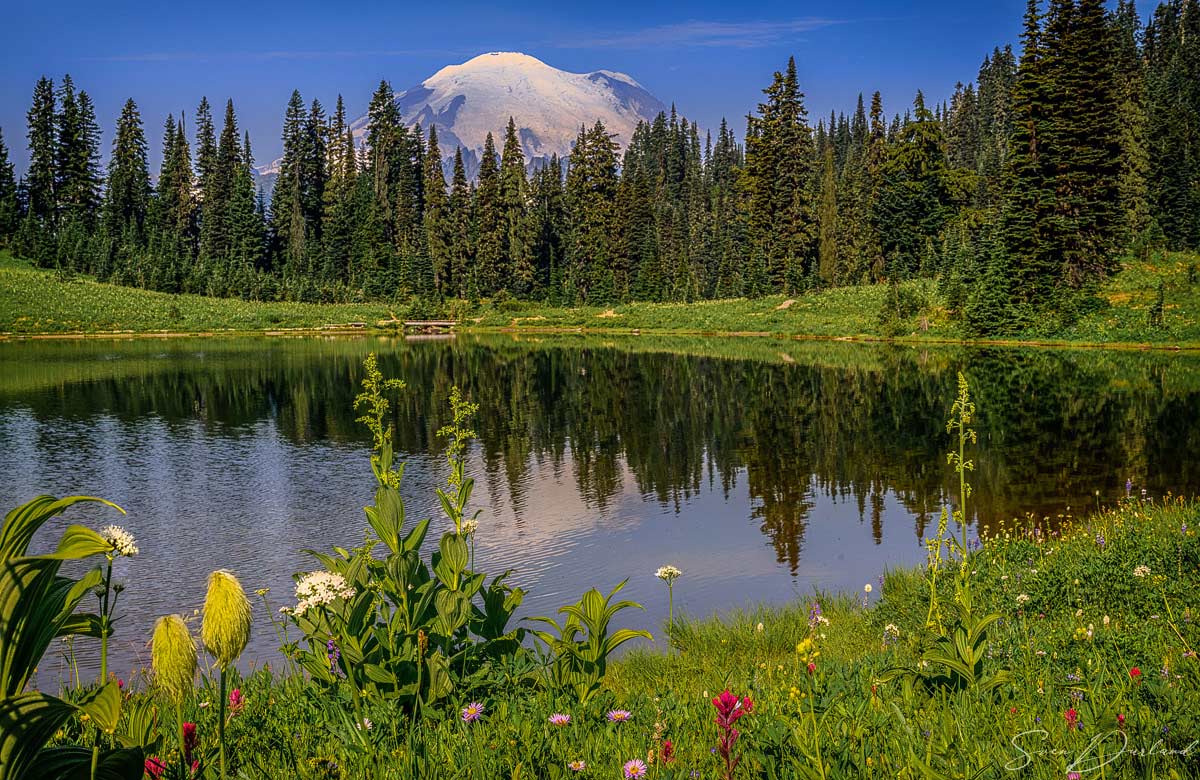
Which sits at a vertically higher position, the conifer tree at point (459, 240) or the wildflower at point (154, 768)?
the conifer tree at point (459, 240)

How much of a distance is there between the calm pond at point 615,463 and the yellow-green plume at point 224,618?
649 centimetres

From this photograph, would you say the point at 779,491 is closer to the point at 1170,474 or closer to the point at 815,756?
the point at 1170,474

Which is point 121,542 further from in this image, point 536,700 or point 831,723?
point 831,723

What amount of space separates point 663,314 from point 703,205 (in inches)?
1795

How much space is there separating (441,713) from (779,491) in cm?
1280

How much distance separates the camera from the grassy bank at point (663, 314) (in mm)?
43094

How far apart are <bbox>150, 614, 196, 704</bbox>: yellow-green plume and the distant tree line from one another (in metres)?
49.2

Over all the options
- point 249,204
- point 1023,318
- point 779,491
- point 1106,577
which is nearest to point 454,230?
point 249,204

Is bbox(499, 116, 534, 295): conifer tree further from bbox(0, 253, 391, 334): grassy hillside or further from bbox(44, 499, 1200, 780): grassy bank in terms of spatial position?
bbox(44, 499, 1200, 780): grassy bank

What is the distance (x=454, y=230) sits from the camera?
93.1 metres

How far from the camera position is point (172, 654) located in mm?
2506

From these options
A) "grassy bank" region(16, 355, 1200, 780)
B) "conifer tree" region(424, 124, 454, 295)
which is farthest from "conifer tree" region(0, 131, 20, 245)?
"grassy bank" region(16, 355, 1200, 780)

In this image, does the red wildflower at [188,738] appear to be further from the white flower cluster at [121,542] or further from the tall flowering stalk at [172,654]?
the white flower cluster at [121,542]

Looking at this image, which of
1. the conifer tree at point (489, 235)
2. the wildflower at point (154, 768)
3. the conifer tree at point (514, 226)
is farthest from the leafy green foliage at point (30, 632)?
the conifer tree at point (514, 226)
